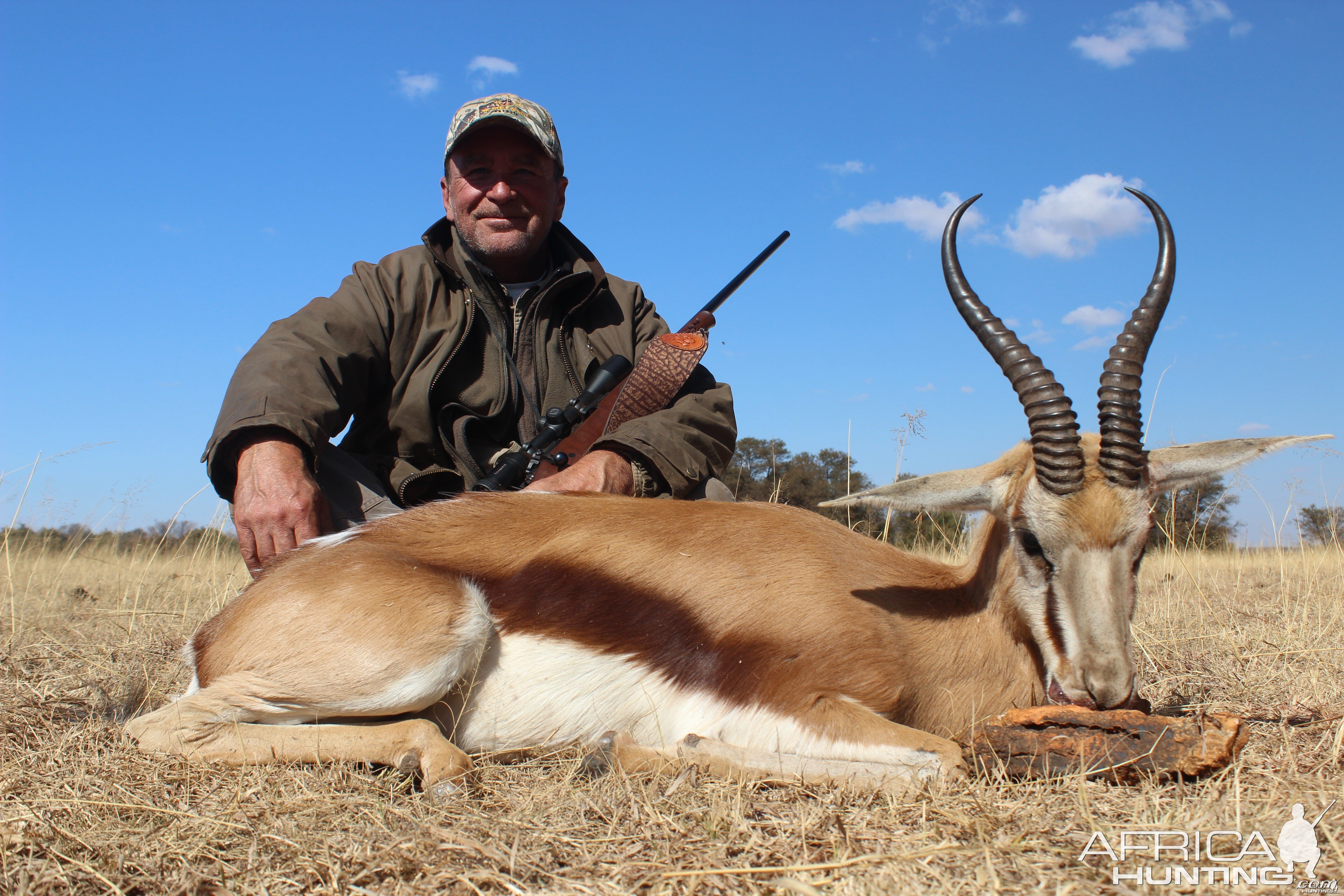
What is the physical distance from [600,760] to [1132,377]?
7.44ft

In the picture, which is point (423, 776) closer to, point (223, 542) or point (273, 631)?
point (273, 631)

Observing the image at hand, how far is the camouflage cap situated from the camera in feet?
17.0

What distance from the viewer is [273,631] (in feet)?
9.45

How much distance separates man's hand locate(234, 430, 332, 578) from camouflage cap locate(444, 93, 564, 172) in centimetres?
251

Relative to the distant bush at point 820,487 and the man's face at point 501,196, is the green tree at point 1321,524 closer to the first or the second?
the distant bush at point 820,487

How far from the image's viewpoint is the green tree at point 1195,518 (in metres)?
5.55

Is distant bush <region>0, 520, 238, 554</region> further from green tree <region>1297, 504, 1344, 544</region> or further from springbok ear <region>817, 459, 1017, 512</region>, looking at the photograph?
green tree <region>1297, 504, 1344, 544</region>

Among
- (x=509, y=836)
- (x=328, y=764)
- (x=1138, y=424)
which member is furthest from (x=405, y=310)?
(x=1138, y=424)

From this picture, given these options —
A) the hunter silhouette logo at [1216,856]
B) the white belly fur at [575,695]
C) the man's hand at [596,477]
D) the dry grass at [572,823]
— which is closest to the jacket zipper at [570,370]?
the man's hand at [596,477]

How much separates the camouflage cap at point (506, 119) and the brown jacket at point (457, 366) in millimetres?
578

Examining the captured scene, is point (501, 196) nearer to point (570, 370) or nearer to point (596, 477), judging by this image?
point (570, 370)

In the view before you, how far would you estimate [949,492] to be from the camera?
9.96 feet

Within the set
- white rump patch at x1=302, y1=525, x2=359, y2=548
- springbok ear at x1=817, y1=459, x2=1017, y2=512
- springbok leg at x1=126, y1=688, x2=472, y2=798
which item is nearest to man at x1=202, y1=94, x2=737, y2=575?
white rump patch at x1=302, y1=525, x2=359, y2=548

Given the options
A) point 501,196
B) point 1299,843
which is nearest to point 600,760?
point 1299,843
